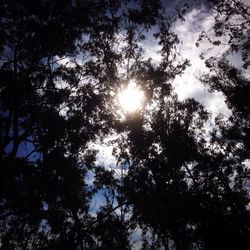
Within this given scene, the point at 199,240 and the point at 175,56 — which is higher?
the point at 175,56

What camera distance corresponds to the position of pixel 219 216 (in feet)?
44.6

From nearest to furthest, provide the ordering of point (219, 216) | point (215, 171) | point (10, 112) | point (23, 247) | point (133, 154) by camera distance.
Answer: point (10, 112) → point (219, 216) → point (23, 247) → point (133, 154) → point (215, 171)

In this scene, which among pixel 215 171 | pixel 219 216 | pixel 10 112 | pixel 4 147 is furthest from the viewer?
pixel 215 171

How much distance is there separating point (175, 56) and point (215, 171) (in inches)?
345

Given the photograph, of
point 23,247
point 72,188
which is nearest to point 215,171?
point 72,188

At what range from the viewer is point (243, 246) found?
1281 centimetres

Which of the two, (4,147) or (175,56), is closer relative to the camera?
(4,147)

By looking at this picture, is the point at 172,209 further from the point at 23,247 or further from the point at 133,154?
the point at 23,247

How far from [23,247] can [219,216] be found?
1018 centimetres

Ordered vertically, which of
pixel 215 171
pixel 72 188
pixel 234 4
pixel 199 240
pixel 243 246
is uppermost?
pixel 234 4

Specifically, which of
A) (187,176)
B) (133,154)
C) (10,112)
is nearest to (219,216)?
(187,176)

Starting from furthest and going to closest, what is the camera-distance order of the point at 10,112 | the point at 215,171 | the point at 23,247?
1. the point at 215,171
2. the point at 23,247
3. the point at 10,112

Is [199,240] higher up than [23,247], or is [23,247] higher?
[23,247]

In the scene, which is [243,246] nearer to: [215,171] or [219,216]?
[219,216]
